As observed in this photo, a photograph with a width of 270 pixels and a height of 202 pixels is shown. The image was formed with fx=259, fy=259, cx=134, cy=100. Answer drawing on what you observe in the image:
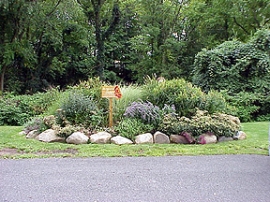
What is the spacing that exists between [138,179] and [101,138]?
7.50 feet

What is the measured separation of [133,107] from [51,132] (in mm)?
1998

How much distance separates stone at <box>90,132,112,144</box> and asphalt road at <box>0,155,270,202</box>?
3.94 feet

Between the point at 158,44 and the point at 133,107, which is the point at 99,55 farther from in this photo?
the point at 133,107

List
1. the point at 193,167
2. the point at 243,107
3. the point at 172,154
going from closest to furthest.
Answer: the point at 193,167 < the point at 172,154 < the point at 243,107

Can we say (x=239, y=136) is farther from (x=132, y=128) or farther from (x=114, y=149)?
(x=114, y=149)

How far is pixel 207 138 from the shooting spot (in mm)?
5766

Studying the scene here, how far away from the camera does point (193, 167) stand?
4.02 m

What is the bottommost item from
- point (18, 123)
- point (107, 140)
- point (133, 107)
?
point (18, 123)

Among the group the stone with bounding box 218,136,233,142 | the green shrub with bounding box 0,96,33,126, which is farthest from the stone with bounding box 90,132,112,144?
the green shrub with bounding box 0,96,33,126

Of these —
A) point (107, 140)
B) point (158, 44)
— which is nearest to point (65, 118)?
point (107, 140)

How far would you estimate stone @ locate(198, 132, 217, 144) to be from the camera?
5714 millimetres

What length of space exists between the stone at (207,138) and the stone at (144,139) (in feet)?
3.55

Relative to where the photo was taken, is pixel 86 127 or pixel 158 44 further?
pixel 158 44

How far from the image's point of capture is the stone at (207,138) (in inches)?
225
